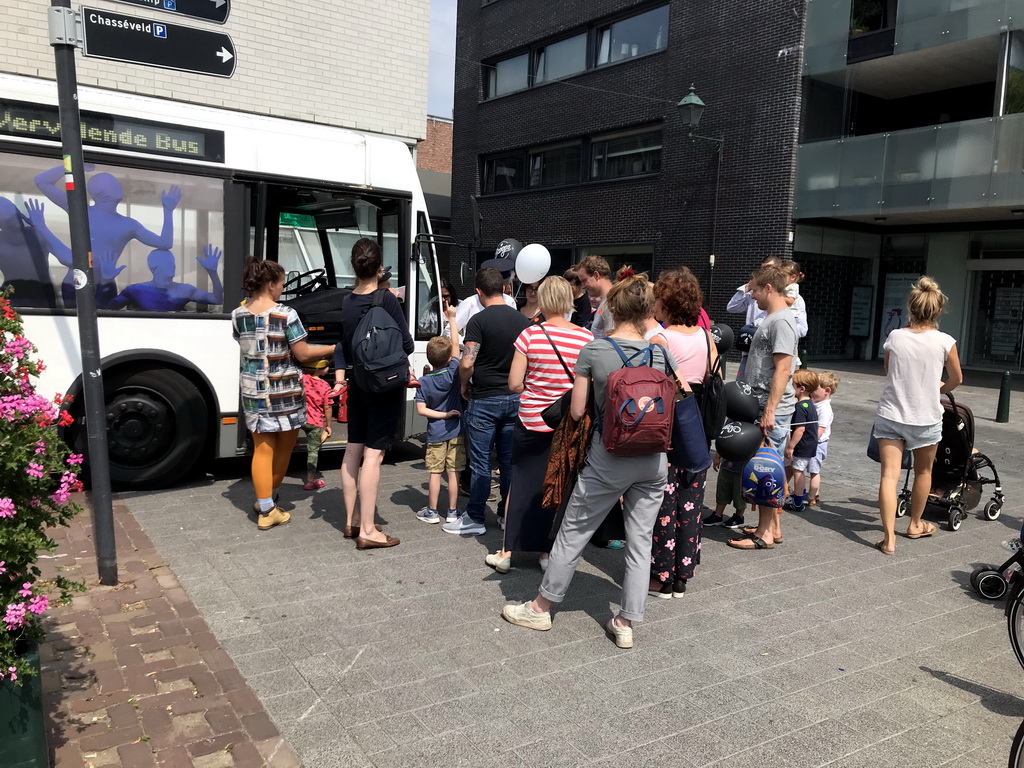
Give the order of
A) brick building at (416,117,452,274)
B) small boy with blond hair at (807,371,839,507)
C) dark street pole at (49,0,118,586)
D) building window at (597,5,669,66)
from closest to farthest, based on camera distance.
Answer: dark street pole at (49,0,118,586) → small boy with blond hair at (807,371,839,507) → building window at (597,5,669,66) → brick building at (416,117,452,274)

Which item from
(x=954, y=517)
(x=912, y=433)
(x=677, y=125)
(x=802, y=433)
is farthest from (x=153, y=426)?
(x=677, y=125)

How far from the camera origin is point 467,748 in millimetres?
3041

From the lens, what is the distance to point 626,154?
22.5m

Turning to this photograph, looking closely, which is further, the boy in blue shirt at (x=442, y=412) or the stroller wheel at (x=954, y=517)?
the stroller wheel at (x=954, y=517)

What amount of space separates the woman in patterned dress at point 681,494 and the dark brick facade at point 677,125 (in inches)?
578

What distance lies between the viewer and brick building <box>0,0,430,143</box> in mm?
10070

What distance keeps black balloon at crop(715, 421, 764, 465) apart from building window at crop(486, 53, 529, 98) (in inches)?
883

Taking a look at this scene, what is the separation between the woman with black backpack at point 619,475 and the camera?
12.7 feet

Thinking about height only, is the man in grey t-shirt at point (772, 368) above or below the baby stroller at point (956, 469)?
above

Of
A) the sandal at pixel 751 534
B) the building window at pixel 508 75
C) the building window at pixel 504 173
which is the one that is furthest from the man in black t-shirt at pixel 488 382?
the building window at pixel 508 75

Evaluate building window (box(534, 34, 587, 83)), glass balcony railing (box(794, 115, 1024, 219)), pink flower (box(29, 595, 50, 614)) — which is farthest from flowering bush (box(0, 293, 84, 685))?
building window (box(534, 34, 587, 83))

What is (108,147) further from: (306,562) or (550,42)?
(550,42)

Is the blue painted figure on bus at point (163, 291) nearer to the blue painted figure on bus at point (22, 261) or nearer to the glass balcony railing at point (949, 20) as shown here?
the blue painted figure on bus at point (22, 261)

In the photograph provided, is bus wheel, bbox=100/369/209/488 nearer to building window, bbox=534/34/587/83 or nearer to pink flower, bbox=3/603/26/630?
pink flower, bbox=3/603/26/630
